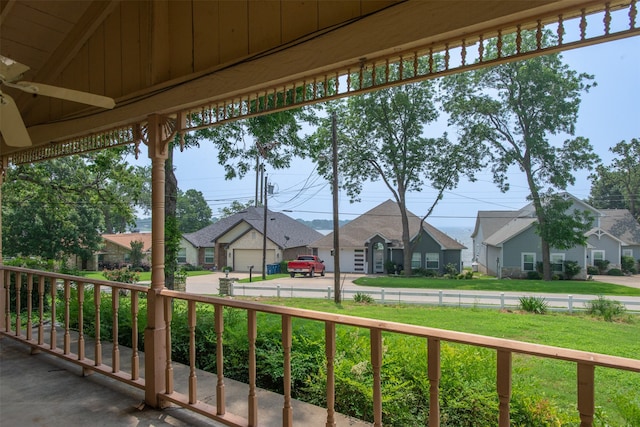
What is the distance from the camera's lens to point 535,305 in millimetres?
6523

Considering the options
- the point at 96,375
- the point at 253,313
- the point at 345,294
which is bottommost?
the point at 345,294

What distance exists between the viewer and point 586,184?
Answer: 295 inches

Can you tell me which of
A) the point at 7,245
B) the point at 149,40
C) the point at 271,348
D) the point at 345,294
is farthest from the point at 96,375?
the point at 7,245

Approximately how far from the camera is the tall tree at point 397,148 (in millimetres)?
10766

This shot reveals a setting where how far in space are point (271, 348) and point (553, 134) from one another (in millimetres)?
7413

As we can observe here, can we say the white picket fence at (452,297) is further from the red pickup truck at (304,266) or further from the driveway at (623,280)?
the red pickup truck at (304,266)

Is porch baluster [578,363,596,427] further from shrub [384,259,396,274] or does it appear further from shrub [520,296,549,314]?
shrub [384,259,396,274]

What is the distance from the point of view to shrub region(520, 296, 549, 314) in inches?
250

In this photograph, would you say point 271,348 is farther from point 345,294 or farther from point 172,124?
point 345,294

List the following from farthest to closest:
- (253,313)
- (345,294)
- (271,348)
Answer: (345,294) → (271,348) → (253,313)

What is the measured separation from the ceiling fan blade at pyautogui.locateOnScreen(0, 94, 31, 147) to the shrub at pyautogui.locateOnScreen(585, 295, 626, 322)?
22.9ft

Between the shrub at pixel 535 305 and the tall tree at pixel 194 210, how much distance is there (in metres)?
8.36

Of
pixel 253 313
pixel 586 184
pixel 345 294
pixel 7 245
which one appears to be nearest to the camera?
pixel 253 313

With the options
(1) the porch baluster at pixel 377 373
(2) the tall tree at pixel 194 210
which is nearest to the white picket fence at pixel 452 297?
(2) the tall tree at pixel 194 210
